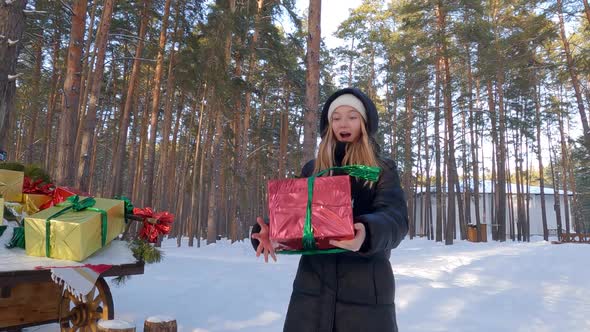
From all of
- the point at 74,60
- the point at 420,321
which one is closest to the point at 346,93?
the point at 420,321

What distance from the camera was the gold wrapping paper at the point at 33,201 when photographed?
12.5ft

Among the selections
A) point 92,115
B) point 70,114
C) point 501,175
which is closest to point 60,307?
point 70,114

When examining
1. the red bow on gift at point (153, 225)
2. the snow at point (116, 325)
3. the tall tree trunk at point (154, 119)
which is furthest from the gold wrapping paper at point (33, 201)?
the tall tree trunk at point (154, 119)

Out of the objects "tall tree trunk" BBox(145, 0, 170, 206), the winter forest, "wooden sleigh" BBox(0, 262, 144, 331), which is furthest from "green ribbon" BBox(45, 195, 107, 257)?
"tall tree trunk" BBox(145, 0, 170, 206)

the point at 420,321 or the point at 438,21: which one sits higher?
the point at 438,21

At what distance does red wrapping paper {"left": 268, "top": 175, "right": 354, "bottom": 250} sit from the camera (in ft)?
4.61

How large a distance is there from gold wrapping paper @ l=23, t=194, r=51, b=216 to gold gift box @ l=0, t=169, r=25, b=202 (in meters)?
0.06

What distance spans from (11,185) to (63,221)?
3.52 ft

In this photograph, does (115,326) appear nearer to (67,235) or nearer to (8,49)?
(67,235)

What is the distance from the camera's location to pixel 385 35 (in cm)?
2962

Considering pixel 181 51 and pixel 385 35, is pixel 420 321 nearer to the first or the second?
pixel 181 51

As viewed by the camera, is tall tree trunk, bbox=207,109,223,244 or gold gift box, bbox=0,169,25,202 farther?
tall tree trunk, bbox=207,109,223,244

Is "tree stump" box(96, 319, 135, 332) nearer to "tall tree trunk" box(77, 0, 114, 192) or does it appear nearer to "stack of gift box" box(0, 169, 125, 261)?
"stack of gift box" box(0, 169, 125, 261)

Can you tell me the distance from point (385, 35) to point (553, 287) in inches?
965
